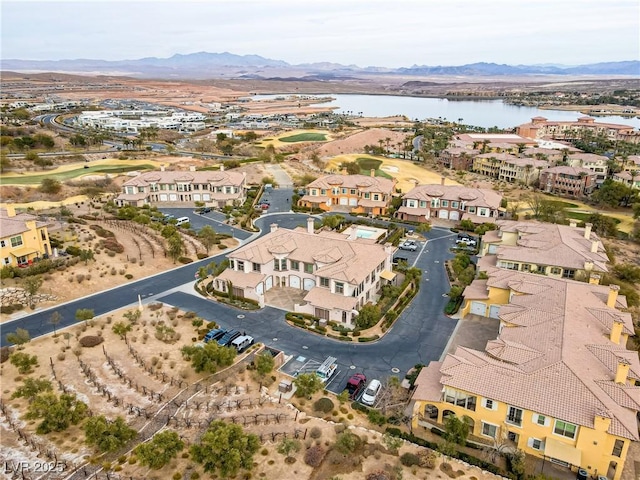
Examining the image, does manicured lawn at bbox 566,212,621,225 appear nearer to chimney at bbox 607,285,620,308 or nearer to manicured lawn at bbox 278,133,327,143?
chimney at bbox 607,285,620,308

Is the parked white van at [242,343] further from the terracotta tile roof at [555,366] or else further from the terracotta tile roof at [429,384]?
the terracotta tile roof at [555,366]

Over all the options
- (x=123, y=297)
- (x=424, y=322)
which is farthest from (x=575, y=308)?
(x=123, y=297)

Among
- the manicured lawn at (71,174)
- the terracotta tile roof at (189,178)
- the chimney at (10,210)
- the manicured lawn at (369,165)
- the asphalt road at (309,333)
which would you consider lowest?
the asphalt road at (309,333)

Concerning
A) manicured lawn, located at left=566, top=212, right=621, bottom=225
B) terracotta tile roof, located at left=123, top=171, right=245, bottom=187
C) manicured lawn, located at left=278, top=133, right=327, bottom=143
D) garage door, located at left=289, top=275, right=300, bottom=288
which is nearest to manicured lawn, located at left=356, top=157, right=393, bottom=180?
manicured lawn, located at left=278, top=133, right=327, bottom=143

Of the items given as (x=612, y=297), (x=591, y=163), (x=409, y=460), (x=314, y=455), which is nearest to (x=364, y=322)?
(x=409, y=460)

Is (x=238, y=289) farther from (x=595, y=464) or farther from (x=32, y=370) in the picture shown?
(x=595, y=464)

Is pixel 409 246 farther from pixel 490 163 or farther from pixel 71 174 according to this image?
pixel 71 174

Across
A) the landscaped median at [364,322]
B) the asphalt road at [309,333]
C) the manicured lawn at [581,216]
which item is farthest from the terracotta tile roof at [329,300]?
the manicured lawn at [581,216]
